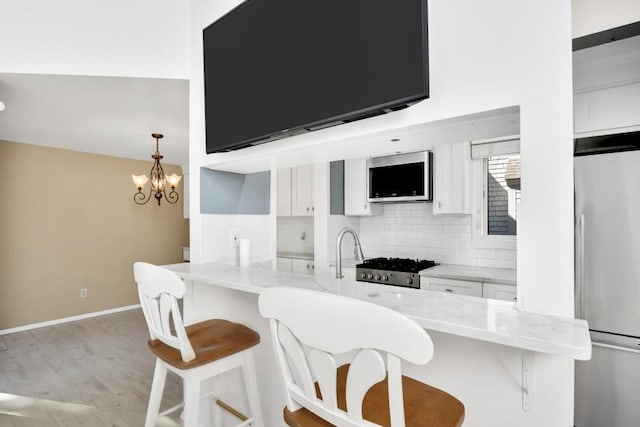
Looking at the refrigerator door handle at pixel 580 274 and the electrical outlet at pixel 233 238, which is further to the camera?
the electrical outlet at pixel 233 238

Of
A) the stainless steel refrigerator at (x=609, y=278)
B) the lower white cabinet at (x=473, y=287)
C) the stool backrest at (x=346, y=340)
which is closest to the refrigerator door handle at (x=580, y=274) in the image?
the stainless steel refrigerator at (x=609, y=278)

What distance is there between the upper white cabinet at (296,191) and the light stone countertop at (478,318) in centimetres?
309

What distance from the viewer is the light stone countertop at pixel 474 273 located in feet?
9.39

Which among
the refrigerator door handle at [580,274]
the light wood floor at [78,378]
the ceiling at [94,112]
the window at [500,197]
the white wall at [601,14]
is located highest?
the white wall at [601,14]

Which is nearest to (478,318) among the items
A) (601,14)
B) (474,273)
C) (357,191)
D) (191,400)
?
(191,400)

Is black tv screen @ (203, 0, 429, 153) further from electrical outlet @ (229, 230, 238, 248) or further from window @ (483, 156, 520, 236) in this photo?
window @ (483, 156, 520, 236)

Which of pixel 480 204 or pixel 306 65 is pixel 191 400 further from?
pixel 480 204

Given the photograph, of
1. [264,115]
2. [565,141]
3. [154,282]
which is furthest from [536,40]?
[154,282]

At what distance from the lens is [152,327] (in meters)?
1.56

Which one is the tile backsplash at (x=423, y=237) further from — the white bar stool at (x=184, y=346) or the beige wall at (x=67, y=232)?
the beige wall at (x=67, y=232)

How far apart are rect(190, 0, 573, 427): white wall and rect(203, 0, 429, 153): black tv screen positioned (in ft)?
0.44

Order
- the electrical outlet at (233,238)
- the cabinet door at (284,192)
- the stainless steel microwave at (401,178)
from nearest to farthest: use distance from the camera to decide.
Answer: the electrical outlet at (233,238) → the stainless steel microwave at (401,178) → the cabinet door at (284,192)

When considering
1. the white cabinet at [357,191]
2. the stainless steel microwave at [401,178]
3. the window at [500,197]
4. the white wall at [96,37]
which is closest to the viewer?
the white wall at [96,37]

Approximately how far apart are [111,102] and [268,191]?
1585 millimetres
